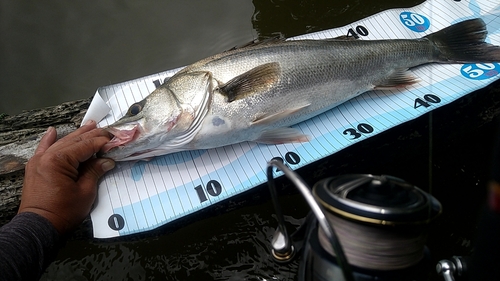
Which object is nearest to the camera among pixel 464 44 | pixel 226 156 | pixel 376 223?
pixel 376 223

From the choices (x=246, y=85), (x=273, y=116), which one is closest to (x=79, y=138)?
(x=246, y=85)

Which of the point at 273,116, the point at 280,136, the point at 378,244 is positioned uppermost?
the point at 273,116

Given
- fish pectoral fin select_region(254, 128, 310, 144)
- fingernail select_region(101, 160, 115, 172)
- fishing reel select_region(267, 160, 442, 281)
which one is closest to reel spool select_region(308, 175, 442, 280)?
fishing reel select_region(267, 160, 442, 281)

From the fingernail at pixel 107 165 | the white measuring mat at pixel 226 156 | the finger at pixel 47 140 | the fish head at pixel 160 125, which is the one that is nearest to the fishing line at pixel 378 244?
the white measuring mat at pixel 226 156

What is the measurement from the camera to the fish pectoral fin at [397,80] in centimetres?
283

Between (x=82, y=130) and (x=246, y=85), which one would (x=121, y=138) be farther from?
(x=246, y=85)

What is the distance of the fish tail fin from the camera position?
9.55 feet

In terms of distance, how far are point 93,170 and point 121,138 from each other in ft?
0.83

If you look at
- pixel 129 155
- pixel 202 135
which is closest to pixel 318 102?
pixel 202 135

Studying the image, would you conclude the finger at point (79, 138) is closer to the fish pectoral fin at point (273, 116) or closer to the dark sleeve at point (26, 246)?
the dark sleeve at point (26, 246)

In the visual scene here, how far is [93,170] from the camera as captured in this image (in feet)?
8.02

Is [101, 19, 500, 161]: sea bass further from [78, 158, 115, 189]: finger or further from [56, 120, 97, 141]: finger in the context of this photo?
[56, 120, 97, 141]: finger

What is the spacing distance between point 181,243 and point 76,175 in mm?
904

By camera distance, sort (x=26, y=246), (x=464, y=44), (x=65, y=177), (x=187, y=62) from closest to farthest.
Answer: (x=26, y=246) < (x=65, y=177) < (x=464, y=44) < (x=187, y=62)
